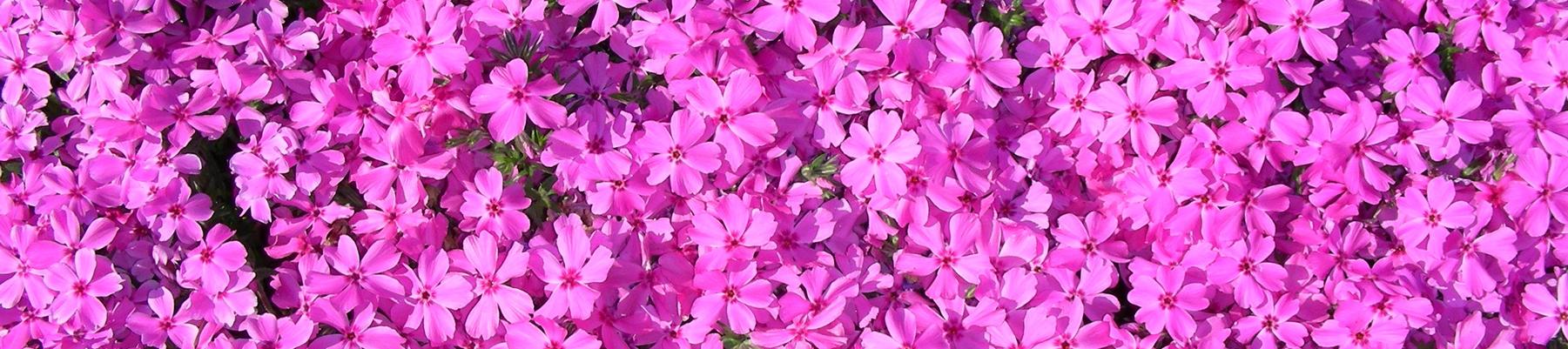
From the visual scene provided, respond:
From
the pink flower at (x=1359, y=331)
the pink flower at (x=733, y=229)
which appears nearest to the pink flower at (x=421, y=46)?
the pink flower at (x=733, y=229)

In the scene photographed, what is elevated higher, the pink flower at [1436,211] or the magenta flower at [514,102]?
the magenta flower at [514,102]

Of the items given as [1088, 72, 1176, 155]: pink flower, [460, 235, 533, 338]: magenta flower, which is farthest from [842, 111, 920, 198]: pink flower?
[460, 235, 533, 338]: magenta flower

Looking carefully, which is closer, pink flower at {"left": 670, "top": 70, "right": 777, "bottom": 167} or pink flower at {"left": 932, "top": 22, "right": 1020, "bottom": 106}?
pink flower at {"left": 670, "top": 70, "right": 777, "bottom": 167}

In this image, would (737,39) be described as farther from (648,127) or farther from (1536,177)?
(1536,177)

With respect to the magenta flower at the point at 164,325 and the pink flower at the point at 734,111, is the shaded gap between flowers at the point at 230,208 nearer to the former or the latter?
the magenta flower at the point at 164,325

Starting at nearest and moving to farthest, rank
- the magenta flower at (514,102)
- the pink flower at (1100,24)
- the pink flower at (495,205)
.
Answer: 1. the magenta flower at (514,102)
2. the pink flower at (495,205)
3. the pink flower at (1100,24)

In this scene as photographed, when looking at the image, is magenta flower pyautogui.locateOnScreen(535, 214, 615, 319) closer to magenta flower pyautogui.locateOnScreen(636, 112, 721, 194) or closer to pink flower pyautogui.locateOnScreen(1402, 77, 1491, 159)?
magenta flower pyautogui.locateOnScreen(636, 112, 721, 194)

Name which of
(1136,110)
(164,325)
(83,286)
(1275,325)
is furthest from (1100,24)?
(83,286)

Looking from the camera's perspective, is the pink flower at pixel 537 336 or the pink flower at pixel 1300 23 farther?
the pink flower at pixel 1300 23
